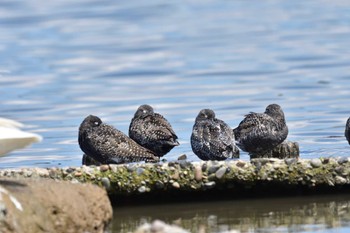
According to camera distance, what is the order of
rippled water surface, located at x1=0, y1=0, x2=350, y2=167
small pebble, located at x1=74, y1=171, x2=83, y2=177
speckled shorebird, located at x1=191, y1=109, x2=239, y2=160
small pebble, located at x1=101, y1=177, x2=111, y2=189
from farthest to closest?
rippled water surface, located at x1=0, y1=0, x2=350, y2=167 → speckled shorebird, located at x1=191, y1=109, x2=239, y2=160 → small pebble, located at x1=74, y1=171, x2=83, y2=177 → small pebble, located at x1=101, y1=177, x2=111, y2=189

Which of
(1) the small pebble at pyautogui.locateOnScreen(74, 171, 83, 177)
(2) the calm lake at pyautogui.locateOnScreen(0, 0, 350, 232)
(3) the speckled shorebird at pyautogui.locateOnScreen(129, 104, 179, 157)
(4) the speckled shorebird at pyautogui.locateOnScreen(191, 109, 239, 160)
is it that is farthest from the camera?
(2) the calm lake at pyautogui.locateOnScreen(0, 0, 350, 232)

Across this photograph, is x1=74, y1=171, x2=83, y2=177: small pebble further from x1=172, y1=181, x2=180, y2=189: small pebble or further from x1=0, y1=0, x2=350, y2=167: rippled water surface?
x1=0, y1=0, x2=350, y2=167: rippled water surface

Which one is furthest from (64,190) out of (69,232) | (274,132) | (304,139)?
(304,139)

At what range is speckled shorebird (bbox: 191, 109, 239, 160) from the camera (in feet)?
43.7

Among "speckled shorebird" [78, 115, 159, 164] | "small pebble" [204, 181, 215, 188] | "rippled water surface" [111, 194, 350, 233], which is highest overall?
"speckled shorebird" [78, 115, 159, 164]

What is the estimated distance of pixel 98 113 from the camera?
60.6ft

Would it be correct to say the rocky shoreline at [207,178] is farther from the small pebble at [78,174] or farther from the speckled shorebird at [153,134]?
the speckled shorebird at [153,134]

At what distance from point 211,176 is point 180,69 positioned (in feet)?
46.1

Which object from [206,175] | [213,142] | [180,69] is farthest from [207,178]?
[180,69]

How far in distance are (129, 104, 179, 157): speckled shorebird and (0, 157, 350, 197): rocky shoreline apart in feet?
11.0

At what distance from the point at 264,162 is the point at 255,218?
0.87 meters

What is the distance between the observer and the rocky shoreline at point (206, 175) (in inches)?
413

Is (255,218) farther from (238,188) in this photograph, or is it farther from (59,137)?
(59,137)

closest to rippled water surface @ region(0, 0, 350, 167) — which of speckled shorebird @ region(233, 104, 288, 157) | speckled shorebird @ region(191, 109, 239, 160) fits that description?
speckled shorebird @ region(233, 104, 288, 157)
